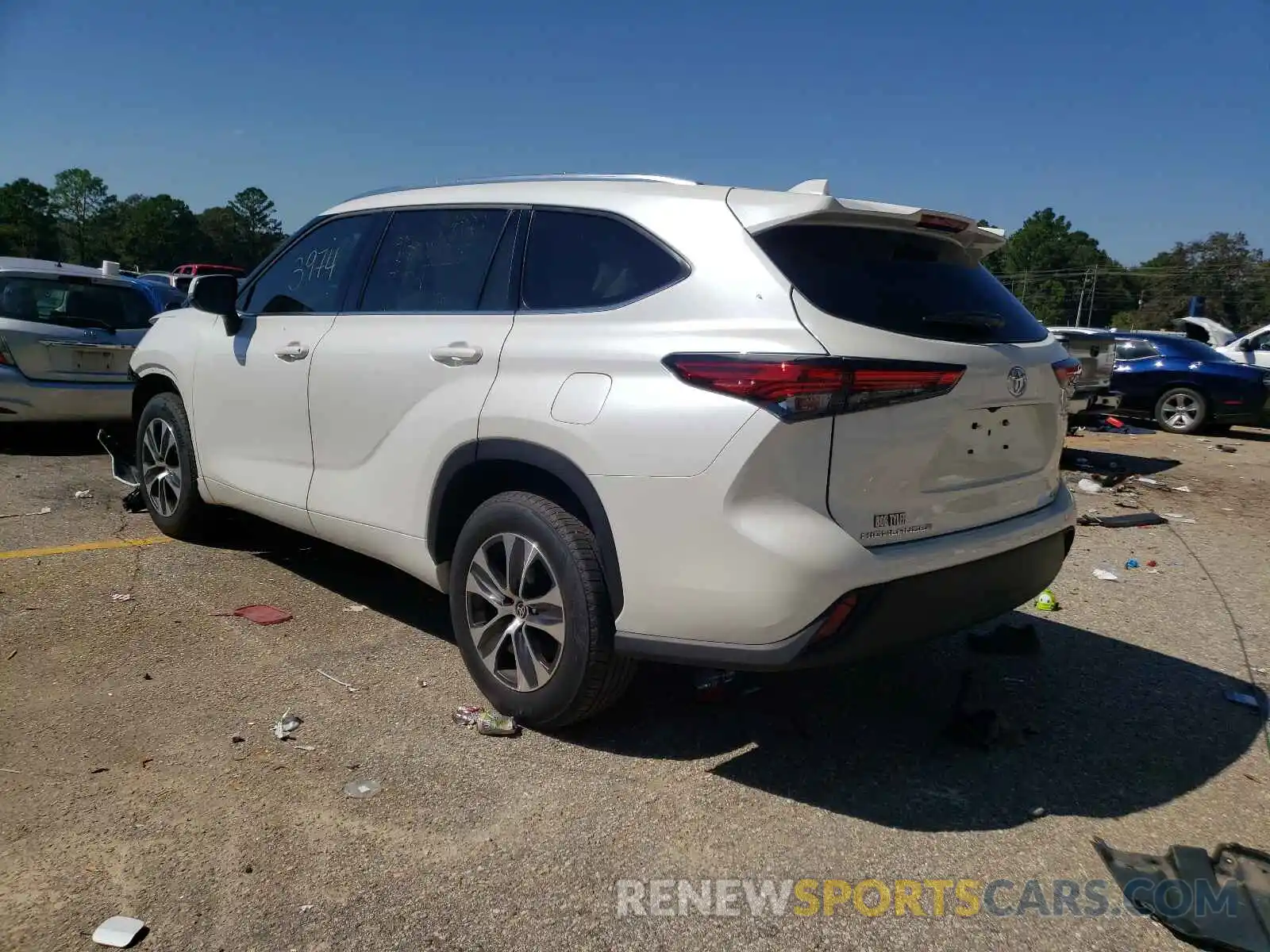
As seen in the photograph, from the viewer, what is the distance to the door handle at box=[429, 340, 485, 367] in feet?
11.5

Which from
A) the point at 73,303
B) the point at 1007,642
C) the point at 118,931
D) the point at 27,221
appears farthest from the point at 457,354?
the point at 27,221

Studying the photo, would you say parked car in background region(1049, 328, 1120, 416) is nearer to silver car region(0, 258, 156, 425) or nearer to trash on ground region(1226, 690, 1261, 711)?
trash on ground region(1226, 690, 1261, 711)

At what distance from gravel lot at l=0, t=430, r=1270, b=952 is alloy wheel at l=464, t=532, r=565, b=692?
0.28 metres

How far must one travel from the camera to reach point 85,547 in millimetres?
5496

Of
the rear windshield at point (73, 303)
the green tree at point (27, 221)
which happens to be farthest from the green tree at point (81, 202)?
the rear windshield at point (73, 303)

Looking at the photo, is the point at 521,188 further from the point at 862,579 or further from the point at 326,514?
the point at 862,579

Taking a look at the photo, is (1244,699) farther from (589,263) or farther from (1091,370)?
(1091,370)

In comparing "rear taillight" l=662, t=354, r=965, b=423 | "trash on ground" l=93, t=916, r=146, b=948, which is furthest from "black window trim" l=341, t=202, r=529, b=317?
"trash on ground" l=93, t=916, r=146, b=948

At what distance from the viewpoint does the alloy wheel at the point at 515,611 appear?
325 centimetres

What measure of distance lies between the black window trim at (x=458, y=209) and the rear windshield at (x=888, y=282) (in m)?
1.06

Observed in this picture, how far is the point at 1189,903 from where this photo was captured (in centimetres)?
257

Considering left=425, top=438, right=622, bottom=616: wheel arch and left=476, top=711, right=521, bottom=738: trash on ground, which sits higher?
left=425, top=438, right=622, bottom=616: wheel arch

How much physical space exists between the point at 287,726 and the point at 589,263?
1.94 metres

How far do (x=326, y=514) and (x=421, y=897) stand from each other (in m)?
2.11
